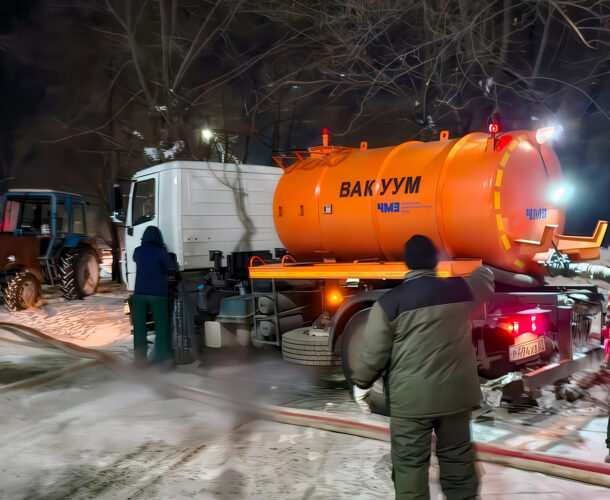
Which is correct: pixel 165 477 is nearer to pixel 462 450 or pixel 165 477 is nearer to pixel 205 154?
pixel 462 450

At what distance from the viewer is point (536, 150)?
559 centimetres

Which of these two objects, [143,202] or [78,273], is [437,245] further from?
[78,273]

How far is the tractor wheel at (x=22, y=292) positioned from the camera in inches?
525

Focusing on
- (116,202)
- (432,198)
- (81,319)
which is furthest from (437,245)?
(81,319)

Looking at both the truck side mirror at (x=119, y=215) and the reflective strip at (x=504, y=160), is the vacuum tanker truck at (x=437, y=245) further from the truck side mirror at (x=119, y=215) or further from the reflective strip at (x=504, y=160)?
the truck side mirror at (x=119, y=215)

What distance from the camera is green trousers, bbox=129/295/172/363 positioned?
7.63 meters

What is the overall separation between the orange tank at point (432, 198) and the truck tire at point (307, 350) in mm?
943

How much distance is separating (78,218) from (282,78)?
695cm

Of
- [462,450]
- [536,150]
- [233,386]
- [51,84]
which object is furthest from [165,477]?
[51,84]

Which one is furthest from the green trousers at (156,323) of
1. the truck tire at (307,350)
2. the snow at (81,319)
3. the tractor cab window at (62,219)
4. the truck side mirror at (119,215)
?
the tractor cab window at (62,219)

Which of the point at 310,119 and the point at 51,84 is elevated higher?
the point at 51,84

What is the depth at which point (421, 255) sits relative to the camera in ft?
10.4

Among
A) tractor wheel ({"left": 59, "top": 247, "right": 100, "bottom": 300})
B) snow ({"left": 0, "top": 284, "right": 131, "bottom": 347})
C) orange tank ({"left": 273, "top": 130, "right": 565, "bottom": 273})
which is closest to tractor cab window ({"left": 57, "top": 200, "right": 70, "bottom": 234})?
tractor wheel ({"left": 59, "top": 247, "right": 100, "bottom": 300})

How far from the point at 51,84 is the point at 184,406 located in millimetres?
22589
